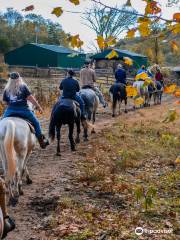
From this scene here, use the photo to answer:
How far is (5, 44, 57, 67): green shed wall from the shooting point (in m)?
50.8

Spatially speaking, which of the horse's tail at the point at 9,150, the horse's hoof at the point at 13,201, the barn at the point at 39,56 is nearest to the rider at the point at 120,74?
the horse's tail at the point at 9,150

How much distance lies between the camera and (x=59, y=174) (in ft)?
28.2

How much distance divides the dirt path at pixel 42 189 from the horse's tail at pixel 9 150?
61cm

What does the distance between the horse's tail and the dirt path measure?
2.01 ft

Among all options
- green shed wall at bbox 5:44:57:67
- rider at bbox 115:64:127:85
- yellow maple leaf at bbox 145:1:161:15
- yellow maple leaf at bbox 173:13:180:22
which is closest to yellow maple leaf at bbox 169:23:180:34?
yellow maple leaf at bbox 173:13:180:22

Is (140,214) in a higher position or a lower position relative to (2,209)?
lower

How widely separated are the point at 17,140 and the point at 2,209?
95.7 inches

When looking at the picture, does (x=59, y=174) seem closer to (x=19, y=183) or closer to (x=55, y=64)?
(x=19, y=183)

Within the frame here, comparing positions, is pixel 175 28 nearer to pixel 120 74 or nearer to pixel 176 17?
Answer: pixel 176 17

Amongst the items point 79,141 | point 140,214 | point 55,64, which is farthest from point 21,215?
point 55,64

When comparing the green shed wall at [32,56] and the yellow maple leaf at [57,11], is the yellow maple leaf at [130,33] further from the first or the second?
the green shed wall at [32,56]

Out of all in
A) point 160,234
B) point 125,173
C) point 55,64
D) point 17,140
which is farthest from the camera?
point 55,64

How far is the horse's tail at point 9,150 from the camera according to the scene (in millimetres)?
6296

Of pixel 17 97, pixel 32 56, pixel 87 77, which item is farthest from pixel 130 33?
pixel 32 56
